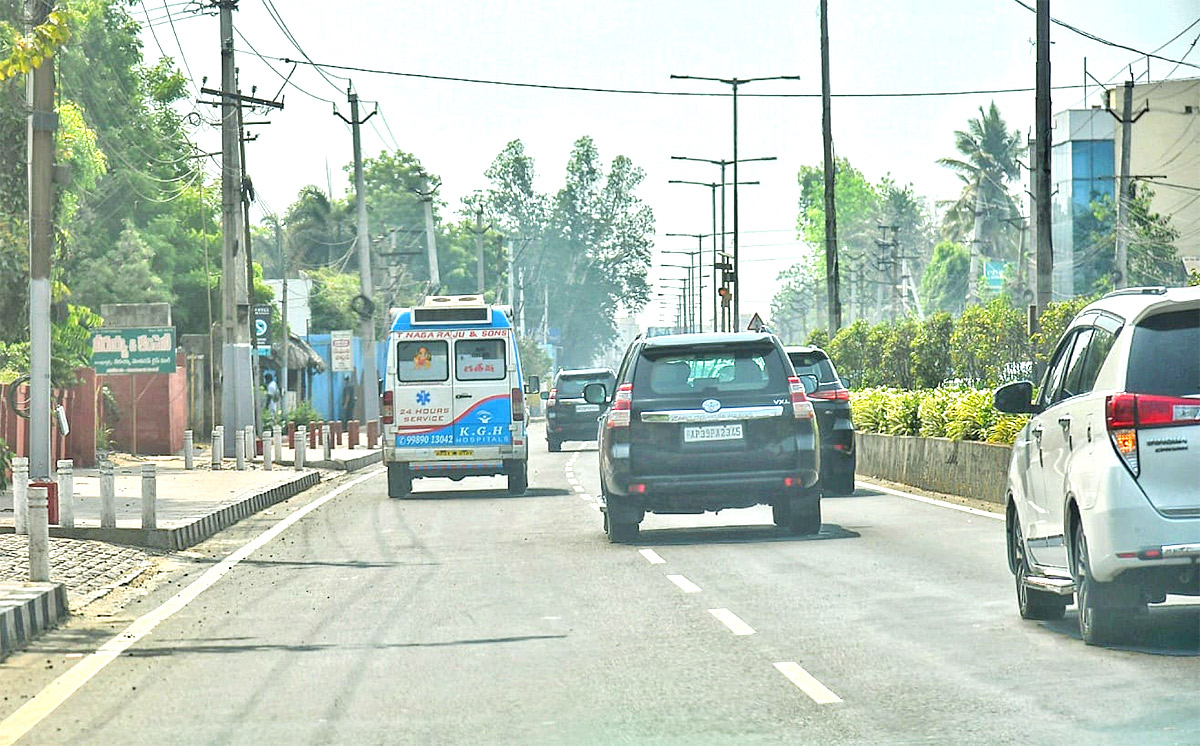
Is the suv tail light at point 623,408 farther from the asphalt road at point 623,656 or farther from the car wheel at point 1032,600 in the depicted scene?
the car wheel at point 1032,600

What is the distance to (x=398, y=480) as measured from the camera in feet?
93.7

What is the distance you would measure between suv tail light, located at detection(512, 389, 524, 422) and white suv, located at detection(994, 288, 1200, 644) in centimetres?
1856

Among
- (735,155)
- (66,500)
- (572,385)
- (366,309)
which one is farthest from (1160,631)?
(735,155)

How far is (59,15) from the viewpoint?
15336mm

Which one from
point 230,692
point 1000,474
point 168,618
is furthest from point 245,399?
point 230,692

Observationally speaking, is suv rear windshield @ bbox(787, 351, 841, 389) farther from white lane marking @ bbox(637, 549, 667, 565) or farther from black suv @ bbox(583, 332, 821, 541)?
white lane marking @ bbox(637, 549, 667, 565)

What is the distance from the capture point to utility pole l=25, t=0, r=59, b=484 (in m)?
21.0

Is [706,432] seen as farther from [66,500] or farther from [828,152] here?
[828,152]

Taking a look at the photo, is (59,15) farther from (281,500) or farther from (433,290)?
(433,290)

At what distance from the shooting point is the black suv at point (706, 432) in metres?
17.5

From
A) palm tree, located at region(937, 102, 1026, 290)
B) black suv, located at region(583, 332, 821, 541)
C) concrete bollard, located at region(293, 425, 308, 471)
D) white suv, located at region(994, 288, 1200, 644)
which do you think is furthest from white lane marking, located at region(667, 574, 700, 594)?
palm tree, located at region(937, 102, 1026, 290)

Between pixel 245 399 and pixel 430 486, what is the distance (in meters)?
6.82

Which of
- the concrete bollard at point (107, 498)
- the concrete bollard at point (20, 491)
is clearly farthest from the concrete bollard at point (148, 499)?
the concrete bollard at point (20, 491)

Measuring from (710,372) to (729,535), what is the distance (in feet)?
6.08
